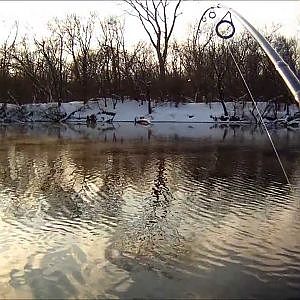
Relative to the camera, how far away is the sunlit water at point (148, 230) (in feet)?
23.2

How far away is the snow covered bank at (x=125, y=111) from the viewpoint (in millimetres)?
48906

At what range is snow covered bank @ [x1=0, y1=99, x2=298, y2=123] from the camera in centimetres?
4891

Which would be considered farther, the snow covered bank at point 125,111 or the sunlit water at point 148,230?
the snow covered bank at point 125,111

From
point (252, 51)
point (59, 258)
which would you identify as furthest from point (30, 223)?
point (252, 51)

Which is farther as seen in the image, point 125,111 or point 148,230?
point 125,111

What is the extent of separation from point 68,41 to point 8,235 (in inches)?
2000

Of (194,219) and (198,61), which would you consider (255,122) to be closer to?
(198,61)

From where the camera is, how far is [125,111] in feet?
170

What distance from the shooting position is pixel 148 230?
953cm

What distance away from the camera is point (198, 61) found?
179 feet

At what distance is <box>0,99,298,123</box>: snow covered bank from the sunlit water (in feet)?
102

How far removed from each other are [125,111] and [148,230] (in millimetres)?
42724

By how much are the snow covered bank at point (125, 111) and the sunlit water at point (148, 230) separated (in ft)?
Result: 102

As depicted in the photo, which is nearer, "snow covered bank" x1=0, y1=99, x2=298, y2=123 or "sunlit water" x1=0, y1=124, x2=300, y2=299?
"sunlit water" x1=0, y1=124, x2=300, y2=299
